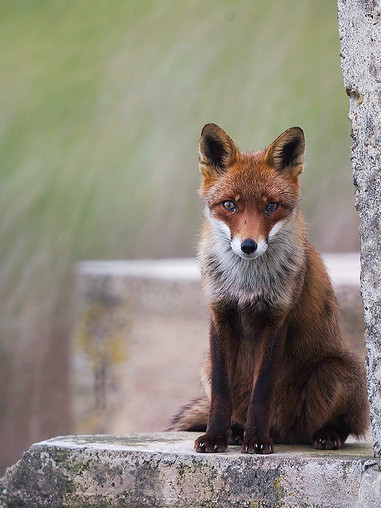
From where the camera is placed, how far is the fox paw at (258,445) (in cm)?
475

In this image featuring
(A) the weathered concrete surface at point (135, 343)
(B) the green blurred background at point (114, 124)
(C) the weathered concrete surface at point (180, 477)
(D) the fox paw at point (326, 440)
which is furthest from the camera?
(B) the green blurred background at point (114, 124)

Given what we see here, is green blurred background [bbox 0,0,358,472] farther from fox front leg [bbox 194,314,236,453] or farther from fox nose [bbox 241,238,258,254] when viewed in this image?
fox nose [bbox 241,238,258,254]

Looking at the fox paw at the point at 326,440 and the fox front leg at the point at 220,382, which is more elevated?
the fox front leg at the point at 220,382

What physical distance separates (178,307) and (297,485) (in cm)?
526

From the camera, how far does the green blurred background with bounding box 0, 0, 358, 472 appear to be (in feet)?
33.3

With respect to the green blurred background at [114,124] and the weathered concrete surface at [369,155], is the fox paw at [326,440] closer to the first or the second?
the weathered concrete surface at [369,155]

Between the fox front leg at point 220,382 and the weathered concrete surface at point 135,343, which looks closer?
the fox front leg at point 220,382

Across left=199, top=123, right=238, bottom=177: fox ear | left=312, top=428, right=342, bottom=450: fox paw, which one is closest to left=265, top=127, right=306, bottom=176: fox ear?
left=199, top=123, right=238, bottom=177: fox ear

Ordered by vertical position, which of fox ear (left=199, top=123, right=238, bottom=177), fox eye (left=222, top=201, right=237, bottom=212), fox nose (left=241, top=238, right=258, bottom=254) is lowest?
fox nose (left=241, top=238, right=258, bottom=254)

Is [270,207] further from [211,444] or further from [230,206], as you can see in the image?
[211,444]

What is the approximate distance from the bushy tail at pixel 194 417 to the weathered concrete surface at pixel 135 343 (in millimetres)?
3653

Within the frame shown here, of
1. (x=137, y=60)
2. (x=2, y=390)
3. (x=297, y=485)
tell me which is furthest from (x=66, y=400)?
(x=297, y=485)

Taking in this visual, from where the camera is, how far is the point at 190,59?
34.2 feet

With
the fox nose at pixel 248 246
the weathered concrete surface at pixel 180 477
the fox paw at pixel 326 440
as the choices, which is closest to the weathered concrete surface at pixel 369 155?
the weathered concrete surface at pixel 180 477
